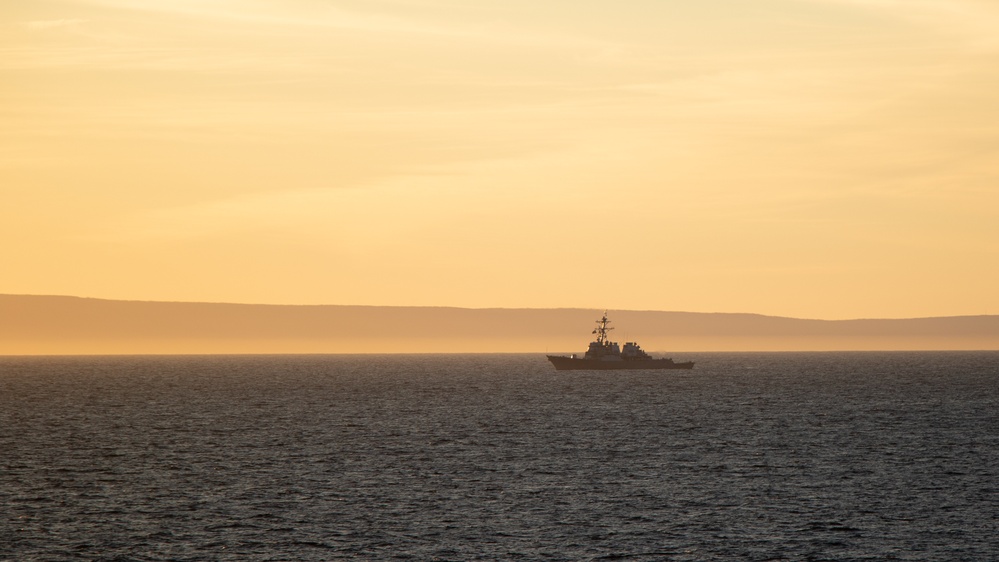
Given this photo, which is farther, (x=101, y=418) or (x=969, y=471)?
(x=101, y=418)

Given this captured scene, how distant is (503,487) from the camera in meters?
73.9

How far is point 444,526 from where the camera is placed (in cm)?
6009

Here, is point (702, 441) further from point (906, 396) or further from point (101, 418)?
point (906, 396)

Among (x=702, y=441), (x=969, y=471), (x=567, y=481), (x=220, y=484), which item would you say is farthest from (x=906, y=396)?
(x=220, y=484)

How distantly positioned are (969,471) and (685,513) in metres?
29.3

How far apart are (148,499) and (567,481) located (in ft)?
89.9

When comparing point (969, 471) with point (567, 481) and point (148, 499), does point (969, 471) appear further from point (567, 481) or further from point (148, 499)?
point (148, 499)

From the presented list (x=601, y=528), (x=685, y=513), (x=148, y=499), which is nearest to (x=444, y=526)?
(x=601, y=528)

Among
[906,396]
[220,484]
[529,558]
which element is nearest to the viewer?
[529,558]

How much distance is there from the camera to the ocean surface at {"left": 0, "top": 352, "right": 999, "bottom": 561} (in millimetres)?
55375

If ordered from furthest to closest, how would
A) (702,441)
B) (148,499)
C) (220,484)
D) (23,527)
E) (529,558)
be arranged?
1. (702,441)
2. (220,484)
3. (148,499)
4. (23,527)
5. (529,558)

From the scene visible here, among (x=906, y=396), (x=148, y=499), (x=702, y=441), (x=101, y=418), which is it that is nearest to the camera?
(x=148, y=499)

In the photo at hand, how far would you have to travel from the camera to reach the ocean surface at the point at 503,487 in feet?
182

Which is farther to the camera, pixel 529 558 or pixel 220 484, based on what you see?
pixel 220 484
